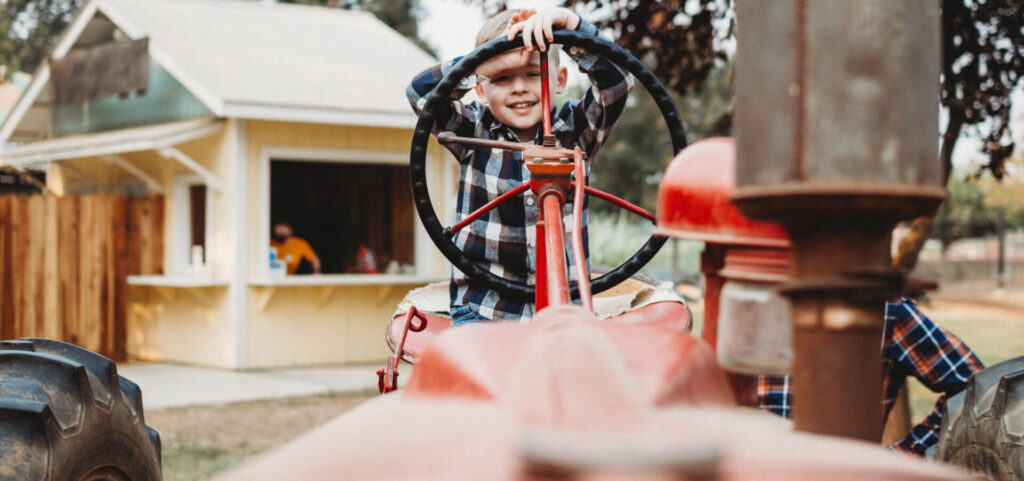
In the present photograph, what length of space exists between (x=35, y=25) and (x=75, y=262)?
73.7ft

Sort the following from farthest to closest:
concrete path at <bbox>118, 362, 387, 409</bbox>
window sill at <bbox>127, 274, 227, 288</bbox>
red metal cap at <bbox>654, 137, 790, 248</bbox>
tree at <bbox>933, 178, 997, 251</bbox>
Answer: tree at <bbox>933, 178, 997, 251</bbox>, window sill at <bbox>127, 274, 227, 288</bbox>, concrete path at <bbox>118, 362, 387, 409</bbox>, red metal cap at <bbox>654, 137, 790, 248</bbox>

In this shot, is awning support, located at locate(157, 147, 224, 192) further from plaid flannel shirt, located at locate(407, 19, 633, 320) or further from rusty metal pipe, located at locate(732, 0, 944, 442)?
rusty metal pipe, located at locate(732, 0, 944, 442)

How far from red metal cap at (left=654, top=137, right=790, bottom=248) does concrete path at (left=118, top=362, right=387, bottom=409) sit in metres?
7.23

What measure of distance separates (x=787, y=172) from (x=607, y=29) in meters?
4.78

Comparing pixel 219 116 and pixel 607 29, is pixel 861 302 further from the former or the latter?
pixel 219 116

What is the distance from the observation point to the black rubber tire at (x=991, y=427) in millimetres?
2043

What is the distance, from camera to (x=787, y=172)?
976mm

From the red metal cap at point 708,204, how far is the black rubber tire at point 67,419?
143cm

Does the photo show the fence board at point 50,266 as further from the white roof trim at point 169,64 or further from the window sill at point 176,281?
the white roof trim at point 169,64

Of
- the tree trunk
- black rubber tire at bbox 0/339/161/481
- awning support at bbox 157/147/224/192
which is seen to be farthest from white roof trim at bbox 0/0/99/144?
black rubber tire at bbox 0/339/161/481

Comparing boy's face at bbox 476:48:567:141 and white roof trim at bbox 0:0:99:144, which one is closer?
boy's face at bbox 476:48:567:141

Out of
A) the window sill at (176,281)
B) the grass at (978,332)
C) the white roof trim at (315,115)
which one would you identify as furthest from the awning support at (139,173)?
the grass at (978,332)

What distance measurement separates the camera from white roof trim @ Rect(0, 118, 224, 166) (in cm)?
1000

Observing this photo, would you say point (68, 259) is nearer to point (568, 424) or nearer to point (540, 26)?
point (540, 26)
